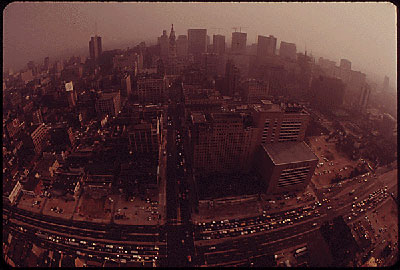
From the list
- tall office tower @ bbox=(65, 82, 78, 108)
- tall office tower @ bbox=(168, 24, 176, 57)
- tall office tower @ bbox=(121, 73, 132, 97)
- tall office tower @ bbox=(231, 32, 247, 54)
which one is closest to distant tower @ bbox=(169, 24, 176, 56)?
tall office tower @ bbox=(168, 24, 176, 57)

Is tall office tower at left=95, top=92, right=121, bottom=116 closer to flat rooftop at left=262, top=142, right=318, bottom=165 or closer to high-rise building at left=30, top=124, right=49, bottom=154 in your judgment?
high-rise building at left=30, top=124, right=49, bottom=154

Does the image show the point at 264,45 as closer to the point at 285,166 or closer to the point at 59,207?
the point at 285,166

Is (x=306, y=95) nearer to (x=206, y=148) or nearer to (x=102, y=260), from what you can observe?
(x=206, y=148)

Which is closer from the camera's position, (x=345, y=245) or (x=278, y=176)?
(x=345, y=245)

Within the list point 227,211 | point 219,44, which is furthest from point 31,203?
point 219,44

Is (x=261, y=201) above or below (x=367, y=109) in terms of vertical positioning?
below

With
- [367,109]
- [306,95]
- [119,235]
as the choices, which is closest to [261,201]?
[119,235]

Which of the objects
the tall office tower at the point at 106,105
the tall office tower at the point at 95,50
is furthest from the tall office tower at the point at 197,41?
the tall office tower at the point at 106,105
